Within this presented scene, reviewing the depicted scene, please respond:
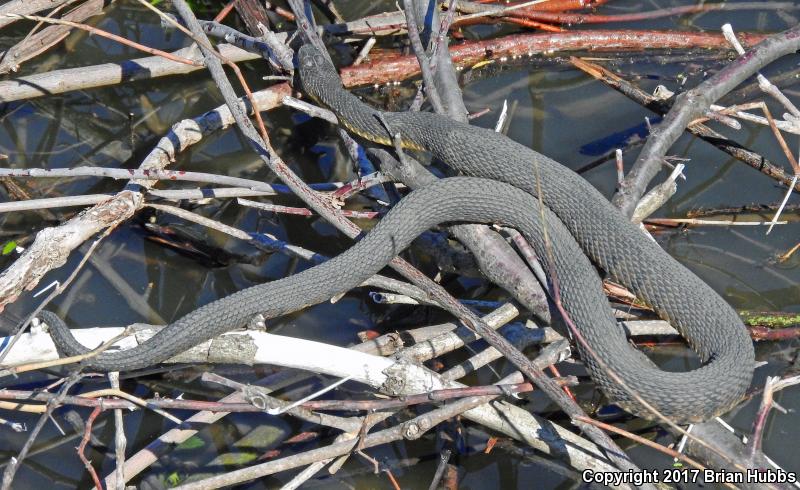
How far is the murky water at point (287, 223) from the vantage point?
178 inches

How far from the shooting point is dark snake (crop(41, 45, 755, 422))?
3.98m

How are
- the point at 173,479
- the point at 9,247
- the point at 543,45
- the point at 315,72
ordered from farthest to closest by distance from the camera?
1. the point at 543,45
2. the point at 315,72
3. the point at 9,247
4. the point at 173,479

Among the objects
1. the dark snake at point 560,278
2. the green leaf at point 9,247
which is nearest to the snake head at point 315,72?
the dark snake at point 560,278

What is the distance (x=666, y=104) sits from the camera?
5.58m

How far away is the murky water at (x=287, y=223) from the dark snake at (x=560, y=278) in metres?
0.63

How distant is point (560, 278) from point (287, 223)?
2143mm

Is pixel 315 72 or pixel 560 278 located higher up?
pixel 315 72

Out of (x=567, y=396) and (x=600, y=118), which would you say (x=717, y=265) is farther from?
(x=567, y=396)

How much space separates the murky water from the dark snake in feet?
2.08

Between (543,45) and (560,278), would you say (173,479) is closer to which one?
(560,278)

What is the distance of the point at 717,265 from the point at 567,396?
1.98m

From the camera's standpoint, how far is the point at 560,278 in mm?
4309

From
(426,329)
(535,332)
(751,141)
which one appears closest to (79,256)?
(426,329)

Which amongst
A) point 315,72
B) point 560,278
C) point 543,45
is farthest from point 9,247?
point 543,45
